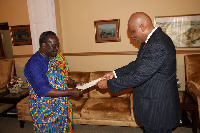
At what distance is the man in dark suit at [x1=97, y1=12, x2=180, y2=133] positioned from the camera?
160 centimetres

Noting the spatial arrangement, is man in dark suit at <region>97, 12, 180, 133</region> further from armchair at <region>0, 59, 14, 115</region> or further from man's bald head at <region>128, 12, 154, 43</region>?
armchair at <region>0, 59, 14, 115</region>

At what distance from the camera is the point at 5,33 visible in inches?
259

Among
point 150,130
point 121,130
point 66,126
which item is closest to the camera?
point 150,130

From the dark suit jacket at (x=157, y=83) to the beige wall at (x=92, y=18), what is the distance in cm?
250

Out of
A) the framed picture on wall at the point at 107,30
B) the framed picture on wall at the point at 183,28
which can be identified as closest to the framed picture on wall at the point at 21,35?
the framed picture on wall at the point at 107,30

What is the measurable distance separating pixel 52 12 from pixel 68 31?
0.68 meters

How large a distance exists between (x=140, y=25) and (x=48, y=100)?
1.42 metres

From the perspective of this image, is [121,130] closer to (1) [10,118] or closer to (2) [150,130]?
(2) [150,130]

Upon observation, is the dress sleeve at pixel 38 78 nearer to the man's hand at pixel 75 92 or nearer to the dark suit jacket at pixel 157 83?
the man's hand at pixel 75 92

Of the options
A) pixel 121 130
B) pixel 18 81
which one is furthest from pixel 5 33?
pixel 121 130

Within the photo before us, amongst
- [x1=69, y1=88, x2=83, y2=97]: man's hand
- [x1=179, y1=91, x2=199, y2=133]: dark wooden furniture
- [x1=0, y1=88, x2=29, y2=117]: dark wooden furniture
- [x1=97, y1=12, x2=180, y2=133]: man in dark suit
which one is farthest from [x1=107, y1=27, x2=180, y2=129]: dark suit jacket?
[x1=0, y1=88, x2=29, y2=117]: dark wooden furniture

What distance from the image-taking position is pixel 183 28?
379 cm

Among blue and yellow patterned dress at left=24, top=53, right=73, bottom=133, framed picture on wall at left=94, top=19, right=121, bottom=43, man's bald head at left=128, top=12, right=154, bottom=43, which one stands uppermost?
framed picture on wall at left=94, top=19, right=121, bottom=43

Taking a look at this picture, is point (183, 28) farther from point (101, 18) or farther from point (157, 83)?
point (157, 83)
